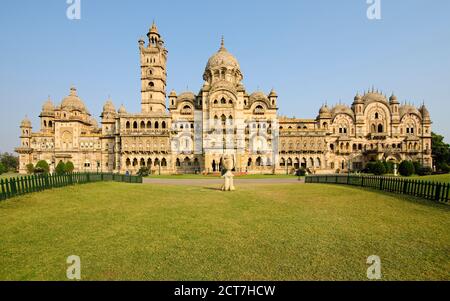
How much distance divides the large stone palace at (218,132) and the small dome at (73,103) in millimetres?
250

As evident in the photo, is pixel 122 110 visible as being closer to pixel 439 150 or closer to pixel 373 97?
pixel 373 97

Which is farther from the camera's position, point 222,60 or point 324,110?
point 324,110

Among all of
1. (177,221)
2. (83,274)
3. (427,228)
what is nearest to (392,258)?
(427,228)

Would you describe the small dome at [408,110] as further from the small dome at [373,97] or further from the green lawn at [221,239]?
the green lawn at [221,239]

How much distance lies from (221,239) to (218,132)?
38.8 metres

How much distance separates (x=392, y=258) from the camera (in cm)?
573

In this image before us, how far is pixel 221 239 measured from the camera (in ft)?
22.9

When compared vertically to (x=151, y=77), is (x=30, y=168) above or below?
below

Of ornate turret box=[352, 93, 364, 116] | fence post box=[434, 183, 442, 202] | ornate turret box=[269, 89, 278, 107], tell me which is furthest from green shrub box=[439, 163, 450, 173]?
fence post box=[434, 183, 442, 202]

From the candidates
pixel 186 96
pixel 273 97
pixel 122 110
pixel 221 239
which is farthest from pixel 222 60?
pixel 221 239

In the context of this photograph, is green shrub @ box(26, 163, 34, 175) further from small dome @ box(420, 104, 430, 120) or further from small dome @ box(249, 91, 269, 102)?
small dome @ box(420, 104, 430, 120)

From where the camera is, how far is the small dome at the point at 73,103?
175 ft

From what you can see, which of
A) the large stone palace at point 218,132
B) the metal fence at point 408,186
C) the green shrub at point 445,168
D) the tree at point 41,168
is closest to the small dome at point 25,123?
the large stone palace at point 218,132

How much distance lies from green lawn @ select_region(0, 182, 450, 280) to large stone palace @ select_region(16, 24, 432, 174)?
33760 mm
